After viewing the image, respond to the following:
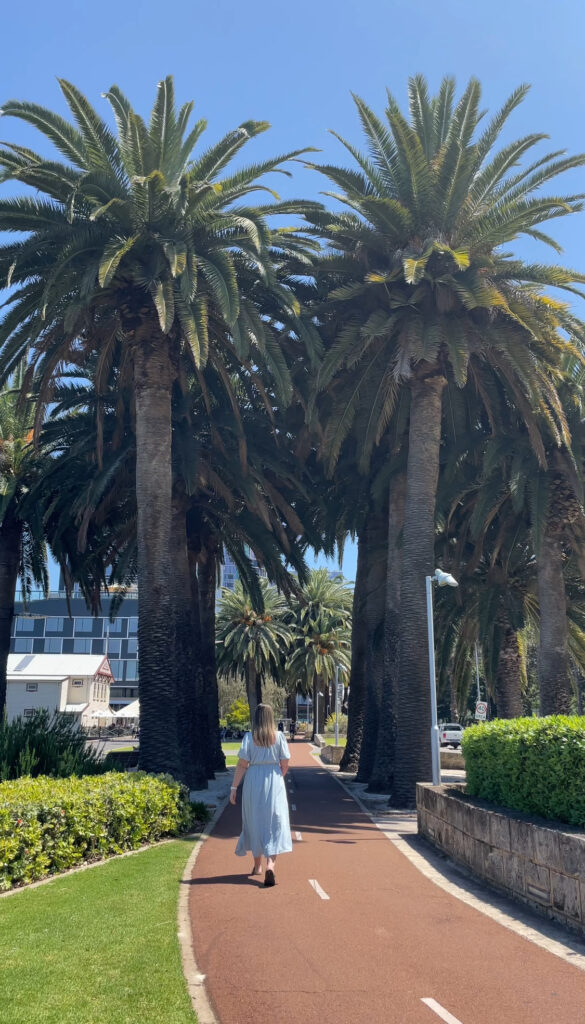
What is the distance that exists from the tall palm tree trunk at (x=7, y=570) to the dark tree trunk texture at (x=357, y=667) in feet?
36.0

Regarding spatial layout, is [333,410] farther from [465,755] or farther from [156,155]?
[465,755]

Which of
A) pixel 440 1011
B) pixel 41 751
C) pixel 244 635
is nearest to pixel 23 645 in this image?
pixel 244 635

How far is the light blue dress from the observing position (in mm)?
9094

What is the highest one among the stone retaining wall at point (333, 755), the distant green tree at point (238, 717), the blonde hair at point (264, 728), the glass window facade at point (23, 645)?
the glass window facade at point (23, 645)

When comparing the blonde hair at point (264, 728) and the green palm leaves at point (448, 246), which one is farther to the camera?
the green palm leaves at point (448, 246)

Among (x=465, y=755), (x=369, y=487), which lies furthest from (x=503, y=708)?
(x=465, y=755)

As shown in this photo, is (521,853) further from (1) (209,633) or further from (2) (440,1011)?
(1) (209,633)

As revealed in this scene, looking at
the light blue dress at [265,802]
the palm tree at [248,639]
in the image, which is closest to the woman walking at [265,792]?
the light blue dress at [265,802]

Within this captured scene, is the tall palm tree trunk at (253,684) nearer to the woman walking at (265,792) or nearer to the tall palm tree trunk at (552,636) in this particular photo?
the tall palm tree trunk at (552,636)

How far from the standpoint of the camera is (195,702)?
25078 millimetres

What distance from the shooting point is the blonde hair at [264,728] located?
30.4ft

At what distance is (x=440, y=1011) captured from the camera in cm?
540

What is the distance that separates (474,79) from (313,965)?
19.3 meters

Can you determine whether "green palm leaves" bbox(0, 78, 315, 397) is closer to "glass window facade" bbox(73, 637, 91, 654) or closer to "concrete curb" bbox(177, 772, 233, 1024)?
"concrete curb" bbox(177, 772, 233, 1024)
